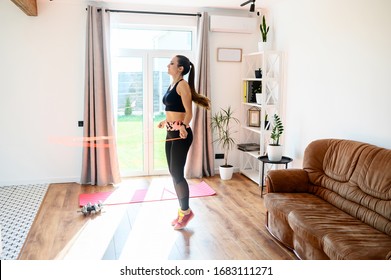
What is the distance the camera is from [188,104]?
3.68 metres

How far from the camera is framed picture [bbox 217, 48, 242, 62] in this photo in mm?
5801

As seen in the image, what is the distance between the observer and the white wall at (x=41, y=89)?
5090 millimetres

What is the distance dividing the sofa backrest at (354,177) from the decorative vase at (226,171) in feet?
6.10

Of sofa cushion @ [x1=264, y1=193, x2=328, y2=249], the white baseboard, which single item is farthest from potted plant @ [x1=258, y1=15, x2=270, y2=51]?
the white baseboard

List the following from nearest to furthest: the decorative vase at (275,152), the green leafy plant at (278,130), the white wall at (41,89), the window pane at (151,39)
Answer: the decorative vase at (275,152)
the green leafy plant at (278,130)
the white wall at (41,89)
the window pane at (151,39)

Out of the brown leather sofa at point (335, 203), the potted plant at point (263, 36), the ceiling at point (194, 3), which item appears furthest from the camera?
the potted plant at point (263, 36)

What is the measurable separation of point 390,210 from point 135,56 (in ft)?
12.8

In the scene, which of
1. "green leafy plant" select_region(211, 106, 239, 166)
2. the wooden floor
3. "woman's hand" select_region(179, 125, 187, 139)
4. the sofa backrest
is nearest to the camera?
the sofa backrest

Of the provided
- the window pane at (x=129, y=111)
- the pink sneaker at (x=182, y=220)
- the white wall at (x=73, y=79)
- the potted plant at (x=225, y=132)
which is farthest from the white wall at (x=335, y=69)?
the window pane at (x=129, y=111)

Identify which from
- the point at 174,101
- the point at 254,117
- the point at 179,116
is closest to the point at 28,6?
the point at 174,101

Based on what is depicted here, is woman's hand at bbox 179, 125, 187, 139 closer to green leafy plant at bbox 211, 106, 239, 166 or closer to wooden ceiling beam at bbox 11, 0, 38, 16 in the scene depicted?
green leafy plant at bbox 211, 106, 239, 166

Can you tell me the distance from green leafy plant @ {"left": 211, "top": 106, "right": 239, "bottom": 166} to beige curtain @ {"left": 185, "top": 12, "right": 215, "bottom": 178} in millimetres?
156

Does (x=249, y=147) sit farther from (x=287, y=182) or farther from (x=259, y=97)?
(x=287, y=182)

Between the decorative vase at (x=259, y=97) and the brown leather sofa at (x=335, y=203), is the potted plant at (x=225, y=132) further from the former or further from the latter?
the brown leather sofa at (x=335, y=203)
